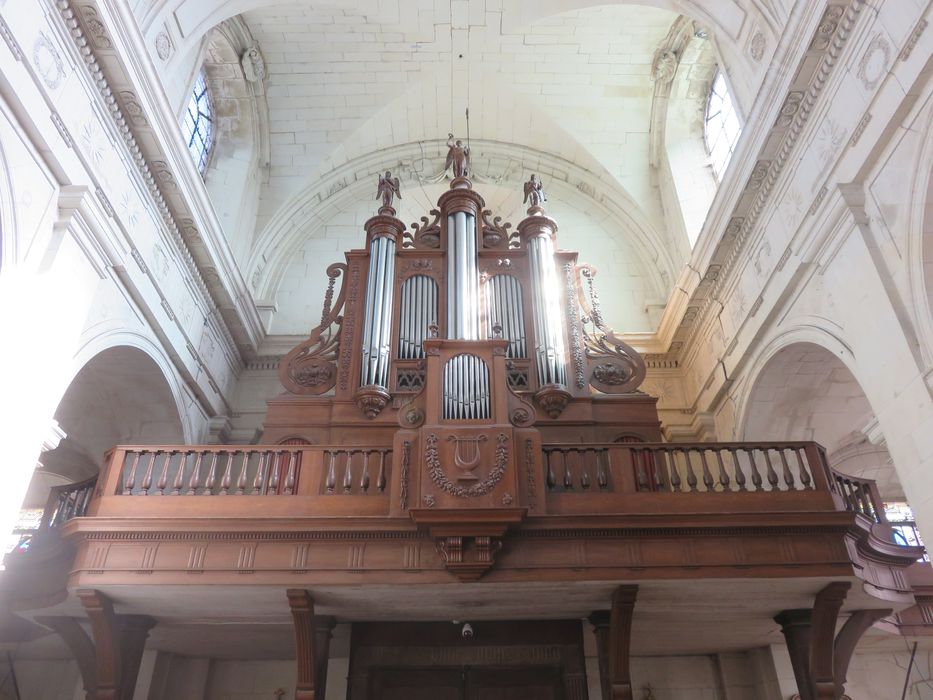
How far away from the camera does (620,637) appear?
5.75m

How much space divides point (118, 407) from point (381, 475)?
4.42 m

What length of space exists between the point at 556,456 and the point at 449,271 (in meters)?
3.48

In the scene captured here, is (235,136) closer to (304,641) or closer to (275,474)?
Result: (275,474)

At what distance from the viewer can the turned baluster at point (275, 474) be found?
19.6 ft

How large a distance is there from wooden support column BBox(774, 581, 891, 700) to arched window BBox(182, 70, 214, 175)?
892cm

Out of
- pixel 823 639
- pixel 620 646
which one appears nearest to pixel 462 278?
pixel 620 646

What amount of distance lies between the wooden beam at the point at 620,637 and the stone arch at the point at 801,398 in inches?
120

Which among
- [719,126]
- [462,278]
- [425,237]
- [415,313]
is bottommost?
[415,313]

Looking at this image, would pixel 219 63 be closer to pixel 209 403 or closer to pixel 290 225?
pixel 290 225

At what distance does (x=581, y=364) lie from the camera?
832 cm

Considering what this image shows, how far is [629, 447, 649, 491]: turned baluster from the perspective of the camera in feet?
19.5

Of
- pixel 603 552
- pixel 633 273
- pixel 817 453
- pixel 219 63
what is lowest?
pixel 603 552

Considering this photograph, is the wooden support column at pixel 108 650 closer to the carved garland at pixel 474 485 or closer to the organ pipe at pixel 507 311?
the carved garland at pixel 474 485

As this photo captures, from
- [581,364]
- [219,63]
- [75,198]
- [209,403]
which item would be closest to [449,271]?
[581,364]
